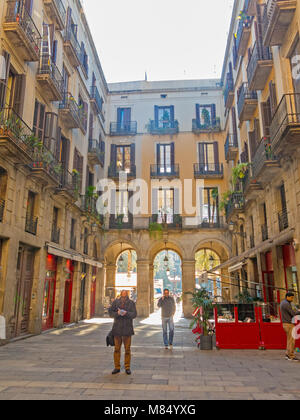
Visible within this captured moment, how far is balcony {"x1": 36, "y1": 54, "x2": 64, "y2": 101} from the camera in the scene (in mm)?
13148

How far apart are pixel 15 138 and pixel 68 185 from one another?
5824 millimetres

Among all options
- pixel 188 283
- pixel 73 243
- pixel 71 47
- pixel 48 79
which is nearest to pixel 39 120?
pixel 48 79

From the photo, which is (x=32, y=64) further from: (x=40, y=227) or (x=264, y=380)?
(x=264, y=380)

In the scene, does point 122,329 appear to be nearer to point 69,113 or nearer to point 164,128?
point 69,113

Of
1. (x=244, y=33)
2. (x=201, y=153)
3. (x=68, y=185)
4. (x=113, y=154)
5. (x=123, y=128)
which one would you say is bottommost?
(x=68, y=185)

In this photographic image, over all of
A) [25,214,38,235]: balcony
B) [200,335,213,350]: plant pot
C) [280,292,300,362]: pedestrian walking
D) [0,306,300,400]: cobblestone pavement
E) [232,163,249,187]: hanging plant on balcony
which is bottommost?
[0,306,300,400]: cobblestone pavement

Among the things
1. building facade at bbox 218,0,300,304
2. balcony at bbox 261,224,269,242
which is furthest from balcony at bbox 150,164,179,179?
balcony at bbox 261,224,269,242

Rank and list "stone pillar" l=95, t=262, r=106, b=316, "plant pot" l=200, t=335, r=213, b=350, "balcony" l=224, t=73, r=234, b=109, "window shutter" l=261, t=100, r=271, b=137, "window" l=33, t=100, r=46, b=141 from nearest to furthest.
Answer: "plant pot" l=200, t=335, r=213, b=350
"window" l=33, t=100, r=46, b=141
"window shutter" l=261, t=100, r=271, b=137
"balcony" l=224, t=73, r=234, b=109
"stone pillar" l=95, t=262, r=106, b=316

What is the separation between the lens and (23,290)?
1234cm

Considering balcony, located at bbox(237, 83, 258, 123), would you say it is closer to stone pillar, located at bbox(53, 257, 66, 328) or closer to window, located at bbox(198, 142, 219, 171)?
window, located at bbox(198, 142, 219, 171)

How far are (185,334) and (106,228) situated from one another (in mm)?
11836

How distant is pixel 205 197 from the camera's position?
77.9 feet

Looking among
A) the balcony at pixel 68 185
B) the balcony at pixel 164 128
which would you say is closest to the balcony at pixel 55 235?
the balcony at pixel 68 185

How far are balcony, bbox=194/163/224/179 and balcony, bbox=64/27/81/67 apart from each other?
10899mm
